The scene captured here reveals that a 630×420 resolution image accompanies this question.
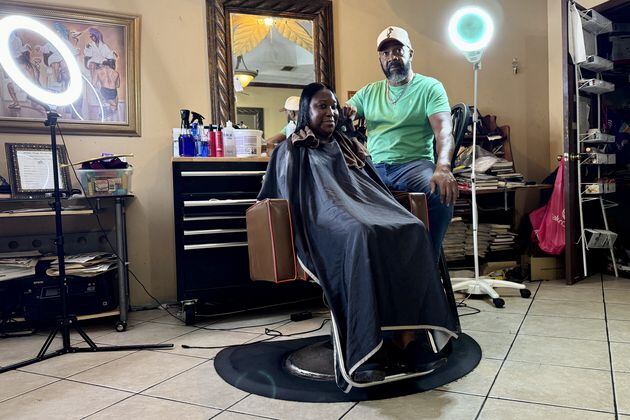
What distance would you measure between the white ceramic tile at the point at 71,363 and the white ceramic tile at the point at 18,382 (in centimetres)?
5

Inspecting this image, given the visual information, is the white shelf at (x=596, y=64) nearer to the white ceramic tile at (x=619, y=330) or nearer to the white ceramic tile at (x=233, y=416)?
the white ceramic tile at (x=619, y=330)

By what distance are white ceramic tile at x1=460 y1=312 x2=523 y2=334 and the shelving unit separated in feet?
4.18

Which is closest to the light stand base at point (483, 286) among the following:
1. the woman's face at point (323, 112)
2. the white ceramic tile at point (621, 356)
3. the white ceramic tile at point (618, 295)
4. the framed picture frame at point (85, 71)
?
the white ceramic tile at point (618, 295)

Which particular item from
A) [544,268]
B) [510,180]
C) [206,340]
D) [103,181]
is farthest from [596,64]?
[103,181]

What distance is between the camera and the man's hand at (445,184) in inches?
84.0

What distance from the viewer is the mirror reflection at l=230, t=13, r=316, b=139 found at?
135 inches

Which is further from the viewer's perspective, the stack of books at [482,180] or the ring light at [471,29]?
the stack of books at [482,180]

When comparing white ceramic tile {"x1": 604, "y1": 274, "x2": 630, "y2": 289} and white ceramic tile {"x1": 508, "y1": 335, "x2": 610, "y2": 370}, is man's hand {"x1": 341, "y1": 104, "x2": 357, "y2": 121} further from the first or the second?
white ceramic tile {"x1": 604, "y1": 274, "x2": 630, "y2": 289}

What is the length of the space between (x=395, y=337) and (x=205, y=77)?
2.28 m

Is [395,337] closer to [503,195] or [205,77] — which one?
[205,77]

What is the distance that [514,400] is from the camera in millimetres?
1623

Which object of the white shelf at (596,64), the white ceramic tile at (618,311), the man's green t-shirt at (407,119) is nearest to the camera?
the man's green t-shirt at (407,119)

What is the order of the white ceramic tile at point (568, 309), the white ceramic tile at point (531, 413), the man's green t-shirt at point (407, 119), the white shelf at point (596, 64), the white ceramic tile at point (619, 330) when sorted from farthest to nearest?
the white shelf at point (596, 64)
the white ceramic tile at point (568, 309)
the man's green t-shirt at point (407, 119)
the white ceramic tile at point (619, 330)
the white ceramic tile at point (531, 413)

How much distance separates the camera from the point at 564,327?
2.47 meters
